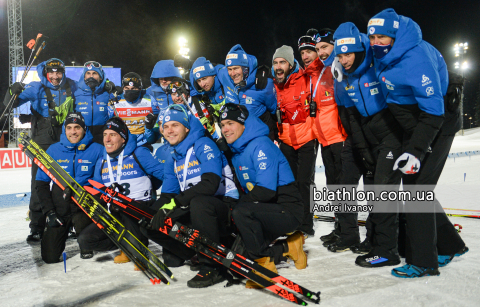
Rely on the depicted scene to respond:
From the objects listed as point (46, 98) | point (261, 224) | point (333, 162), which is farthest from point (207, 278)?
point (46, 98)

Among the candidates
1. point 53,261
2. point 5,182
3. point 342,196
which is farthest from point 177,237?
point 5,182

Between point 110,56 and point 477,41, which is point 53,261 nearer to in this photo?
point 110,56

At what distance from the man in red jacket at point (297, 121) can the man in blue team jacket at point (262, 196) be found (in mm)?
1055

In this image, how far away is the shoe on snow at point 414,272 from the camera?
268cm

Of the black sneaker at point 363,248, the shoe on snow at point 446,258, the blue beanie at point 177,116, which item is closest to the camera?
the shoe on snow at point 446,258

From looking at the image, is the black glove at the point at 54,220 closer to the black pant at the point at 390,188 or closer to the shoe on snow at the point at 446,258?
the black pant at the point at 390,188

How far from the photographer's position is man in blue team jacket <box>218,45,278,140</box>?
4.14m

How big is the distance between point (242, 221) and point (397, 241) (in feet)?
5.11

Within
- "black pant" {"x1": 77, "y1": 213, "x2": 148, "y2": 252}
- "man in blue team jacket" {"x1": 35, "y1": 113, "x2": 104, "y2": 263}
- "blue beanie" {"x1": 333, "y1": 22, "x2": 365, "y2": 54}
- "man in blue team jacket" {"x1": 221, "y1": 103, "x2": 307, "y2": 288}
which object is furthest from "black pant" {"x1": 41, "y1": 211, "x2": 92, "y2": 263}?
"blue beanie" {"x1": 333, "y1": 22, "x2": 365, "y2": 54}

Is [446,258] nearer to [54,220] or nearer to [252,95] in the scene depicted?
[252,95]

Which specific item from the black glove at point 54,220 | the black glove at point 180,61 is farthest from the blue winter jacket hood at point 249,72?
the black glove at point 54,220

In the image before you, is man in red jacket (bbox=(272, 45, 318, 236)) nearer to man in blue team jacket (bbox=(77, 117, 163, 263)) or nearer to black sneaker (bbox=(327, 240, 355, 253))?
black sneaker (bbox=(327, 240, 355, 253))

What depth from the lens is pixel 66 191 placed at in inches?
138

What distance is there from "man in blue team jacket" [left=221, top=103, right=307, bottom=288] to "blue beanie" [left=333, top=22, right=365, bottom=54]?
1.02m
